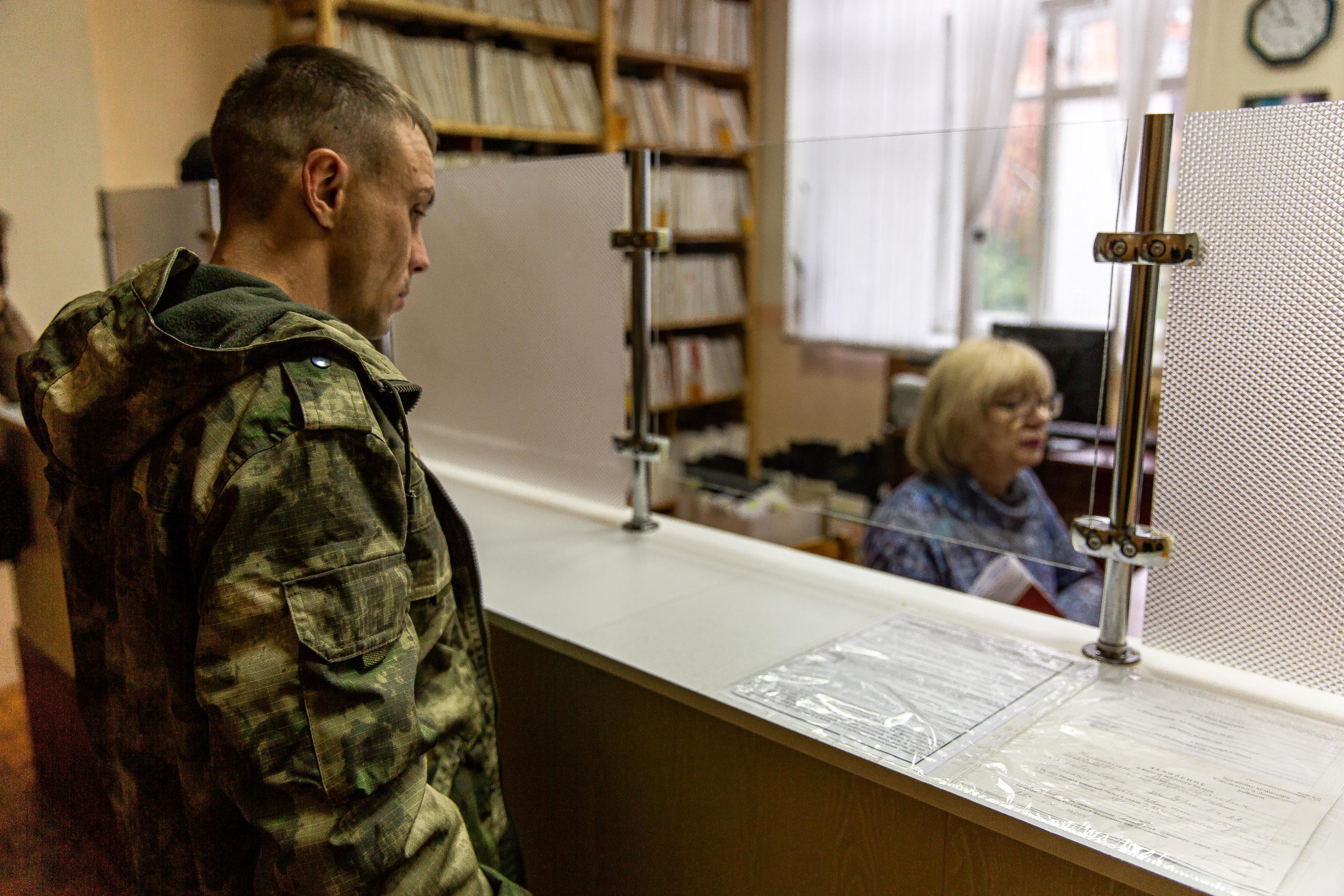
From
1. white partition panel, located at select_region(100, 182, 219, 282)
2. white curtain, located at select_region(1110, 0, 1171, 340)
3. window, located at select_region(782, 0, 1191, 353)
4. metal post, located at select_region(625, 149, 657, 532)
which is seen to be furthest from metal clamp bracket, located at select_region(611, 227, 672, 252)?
white curtain, located at select_region(1110, 0, 1171, 340)

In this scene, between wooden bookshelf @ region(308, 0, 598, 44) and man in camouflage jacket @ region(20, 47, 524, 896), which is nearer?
man in camouflage jacket @ region(20, 47, 524, 896)

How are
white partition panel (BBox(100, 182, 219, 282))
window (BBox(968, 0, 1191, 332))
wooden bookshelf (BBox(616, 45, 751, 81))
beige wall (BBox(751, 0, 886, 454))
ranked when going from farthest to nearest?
beige wall (BBox(751, 0, 886, 454)) < wooden bookshelf (BBox(616, 45, 751, 81)) < window (BBox(968, 0, 1191, 332)) < white partition panel (BBox(100, 182, 219, 282))

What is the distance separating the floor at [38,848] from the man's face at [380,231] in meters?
0.64

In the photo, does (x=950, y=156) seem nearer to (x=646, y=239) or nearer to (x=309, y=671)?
(x=646, y=239)

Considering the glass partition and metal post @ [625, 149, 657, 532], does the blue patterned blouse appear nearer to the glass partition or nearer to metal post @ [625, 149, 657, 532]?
the glass partition

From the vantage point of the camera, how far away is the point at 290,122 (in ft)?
2.88

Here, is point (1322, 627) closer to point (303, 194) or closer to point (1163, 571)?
point (1163, 571)

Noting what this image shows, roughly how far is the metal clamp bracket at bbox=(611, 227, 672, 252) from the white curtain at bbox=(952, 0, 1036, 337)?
3.20m

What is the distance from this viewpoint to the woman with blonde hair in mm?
2115

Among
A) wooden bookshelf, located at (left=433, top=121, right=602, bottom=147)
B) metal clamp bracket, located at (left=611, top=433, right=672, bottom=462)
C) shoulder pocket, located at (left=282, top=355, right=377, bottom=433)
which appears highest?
wooden bookshelf, located at (left=433, top=121, right=602, bottom=147)

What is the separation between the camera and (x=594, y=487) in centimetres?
162

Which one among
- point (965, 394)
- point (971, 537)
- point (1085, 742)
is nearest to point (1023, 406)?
point (965, 394)

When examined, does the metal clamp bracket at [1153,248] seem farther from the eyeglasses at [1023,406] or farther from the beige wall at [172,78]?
the beige wall at [172,78]

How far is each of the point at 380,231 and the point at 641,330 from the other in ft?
1.98
